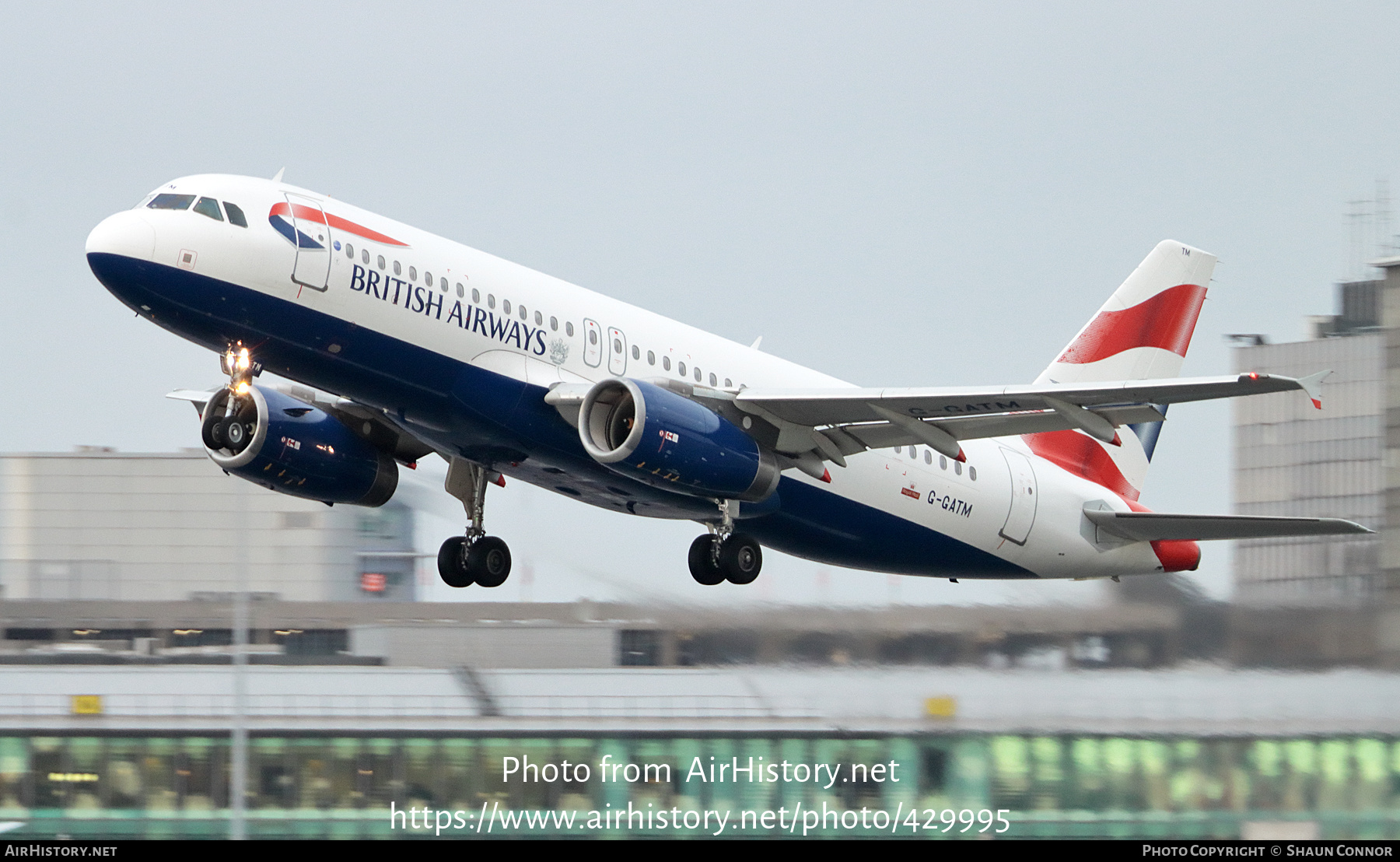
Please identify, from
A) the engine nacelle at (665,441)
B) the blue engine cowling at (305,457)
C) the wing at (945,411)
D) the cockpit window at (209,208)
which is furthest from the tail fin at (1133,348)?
the cockpit window at (209,208)

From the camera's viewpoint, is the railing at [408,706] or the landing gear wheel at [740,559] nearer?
the landing gear wheel at [740,559]

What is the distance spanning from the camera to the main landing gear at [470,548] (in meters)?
32.3

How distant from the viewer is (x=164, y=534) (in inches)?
3509

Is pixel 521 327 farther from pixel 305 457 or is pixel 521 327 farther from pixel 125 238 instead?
pixel 125 238

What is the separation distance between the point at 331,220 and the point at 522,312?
328 centimetres

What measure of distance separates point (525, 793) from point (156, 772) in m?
8.41

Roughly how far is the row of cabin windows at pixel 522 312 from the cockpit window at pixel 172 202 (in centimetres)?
230

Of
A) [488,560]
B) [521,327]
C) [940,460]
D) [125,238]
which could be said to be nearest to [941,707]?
[940,460]

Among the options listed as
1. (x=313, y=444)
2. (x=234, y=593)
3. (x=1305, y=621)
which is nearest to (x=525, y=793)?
(x=313, y=444)

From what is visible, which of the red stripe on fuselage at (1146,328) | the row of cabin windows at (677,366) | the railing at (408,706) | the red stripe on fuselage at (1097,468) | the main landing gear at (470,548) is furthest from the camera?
the railing at (408,706)

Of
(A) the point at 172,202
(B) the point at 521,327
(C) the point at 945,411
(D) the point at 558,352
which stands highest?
(A) the point at 172,202

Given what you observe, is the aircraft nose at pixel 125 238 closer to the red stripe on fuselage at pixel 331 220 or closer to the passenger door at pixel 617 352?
the red stripe on fuselage at pixel 331 220

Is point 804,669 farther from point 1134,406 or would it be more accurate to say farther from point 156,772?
point 156,772

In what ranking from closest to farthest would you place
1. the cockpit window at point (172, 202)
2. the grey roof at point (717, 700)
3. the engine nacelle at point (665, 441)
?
the cockpit window at point (172, 202), the engine nacelle at point (665, 441), the grey roof at point (717, 700)
